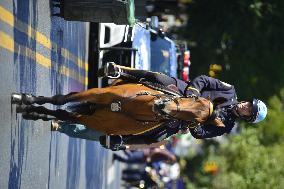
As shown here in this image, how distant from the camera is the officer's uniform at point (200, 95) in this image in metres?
8.84

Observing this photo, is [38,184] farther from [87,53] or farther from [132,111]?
[87,53]

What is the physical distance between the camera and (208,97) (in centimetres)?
909

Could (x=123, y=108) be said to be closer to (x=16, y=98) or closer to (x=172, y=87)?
(x=172, y=87)

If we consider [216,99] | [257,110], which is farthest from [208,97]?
[257,110]

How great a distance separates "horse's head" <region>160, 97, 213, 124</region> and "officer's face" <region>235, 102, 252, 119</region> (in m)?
0.69

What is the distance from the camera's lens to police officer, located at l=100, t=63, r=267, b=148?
28.7 feet

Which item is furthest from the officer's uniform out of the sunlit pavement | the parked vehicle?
the parked vehicle

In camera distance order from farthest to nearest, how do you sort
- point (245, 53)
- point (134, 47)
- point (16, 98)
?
point (245, 53), point (134, 47), point (16, 98)

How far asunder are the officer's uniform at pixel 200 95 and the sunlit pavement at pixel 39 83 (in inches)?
55.5

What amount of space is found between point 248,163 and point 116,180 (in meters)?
4.18

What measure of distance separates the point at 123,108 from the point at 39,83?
1794 millimetres

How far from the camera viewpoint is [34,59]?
9477 mm

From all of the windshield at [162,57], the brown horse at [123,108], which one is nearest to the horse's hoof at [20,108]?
the brown horse at [123,108]

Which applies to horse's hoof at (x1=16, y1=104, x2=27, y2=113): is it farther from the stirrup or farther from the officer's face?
the officer's face
